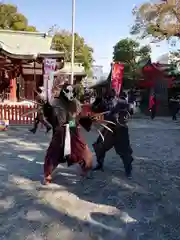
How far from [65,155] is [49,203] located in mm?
889

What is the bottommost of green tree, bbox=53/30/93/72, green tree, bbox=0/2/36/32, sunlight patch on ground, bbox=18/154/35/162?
sunlight patch on ground, bbox=18/154/35/162

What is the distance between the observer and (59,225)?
11.0 ft

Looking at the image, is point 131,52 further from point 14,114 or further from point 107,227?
point 107,227

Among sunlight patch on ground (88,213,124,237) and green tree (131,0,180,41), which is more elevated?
green tree (131,0,180,41)

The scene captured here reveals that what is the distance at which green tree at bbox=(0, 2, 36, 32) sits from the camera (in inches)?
1107

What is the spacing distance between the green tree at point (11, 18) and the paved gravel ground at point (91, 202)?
991 inches

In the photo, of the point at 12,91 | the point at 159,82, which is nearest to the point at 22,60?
the point at 12,91

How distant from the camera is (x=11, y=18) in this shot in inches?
1126

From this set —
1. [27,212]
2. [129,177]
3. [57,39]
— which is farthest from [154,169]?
[57,39]

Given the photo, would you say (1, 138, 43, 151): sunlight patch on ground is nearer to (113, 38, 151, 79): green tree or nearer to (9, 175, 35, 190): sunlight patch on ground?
(9, 175, 35, 190): sunlight patch on ground

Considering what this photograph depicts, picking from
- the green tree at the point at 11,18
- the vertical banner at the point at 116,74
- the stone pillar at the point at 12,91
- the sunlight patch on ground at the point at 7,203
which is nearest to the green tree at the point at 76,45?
the green tree at the point at 11,18

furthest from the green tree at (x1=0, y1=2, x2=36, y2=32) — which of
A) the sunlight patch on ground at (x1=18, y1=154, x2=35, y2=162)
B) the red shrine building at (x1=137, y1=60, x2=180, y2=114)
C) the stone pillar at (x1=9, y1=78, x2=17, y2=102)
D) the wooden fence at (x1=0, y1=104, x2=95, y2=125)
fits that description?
the sunlight patch on ground at (x1=18, y1=154, x2=35, y2=162)

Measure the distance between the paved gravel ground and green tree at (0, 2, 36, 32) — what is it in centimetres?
2517

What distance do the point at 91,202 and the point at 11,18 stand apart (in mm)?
28656
